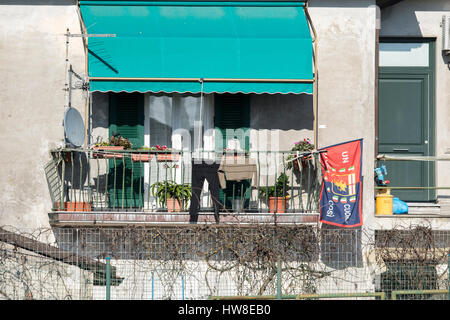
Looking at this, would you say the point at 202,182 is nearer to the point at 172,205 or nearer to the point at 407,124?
the point at 172,205

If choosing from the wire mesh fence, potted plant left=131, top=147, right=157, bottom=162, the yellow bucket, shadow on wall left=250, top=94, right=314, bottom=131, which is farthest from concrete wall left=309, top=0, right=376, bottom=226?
potted plant left=131, top=147, right=157, bottom=162

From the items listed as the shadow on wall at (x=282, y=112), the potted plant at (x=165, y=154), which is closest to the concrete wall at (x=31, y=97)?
the potted plant at (x=165, y=154)

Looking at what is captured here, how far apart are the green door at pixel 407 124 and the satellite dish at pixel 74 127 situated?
5.88m

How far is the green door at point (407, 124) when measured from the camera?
1367cm

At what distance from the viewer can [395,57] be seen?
45.3ft

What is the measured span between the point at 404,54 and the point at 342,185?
370 centimetres

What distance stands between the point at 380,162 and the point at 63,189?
6.13 m

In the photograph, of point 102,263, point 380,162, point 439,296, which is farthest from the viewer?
point 380,162

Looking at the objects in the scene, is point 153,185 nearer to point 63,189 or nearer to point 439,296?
point 63,189

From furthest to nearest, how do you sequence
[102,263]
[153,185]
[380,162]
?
[380,162], [153,185], [102,263]

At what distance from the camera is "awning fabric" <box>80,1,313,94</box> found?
1217cm

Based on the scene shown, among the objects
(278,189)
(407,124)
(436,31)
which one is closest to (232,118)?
(278,189)

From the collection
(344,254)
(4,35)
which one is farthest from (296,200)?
(4,35)

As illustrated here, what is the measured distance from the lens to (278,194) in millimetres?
12523
